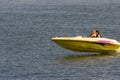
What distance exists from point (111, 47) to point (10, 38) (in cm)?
1342

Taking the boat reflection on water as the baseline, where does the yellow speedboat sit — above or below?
above

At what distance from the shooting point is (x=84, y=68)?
41625 millimetres

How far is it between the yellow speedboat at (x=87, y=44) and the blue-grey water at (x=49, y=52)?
57cm

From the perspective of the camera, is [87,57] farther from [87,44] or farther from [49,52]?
[49,52]

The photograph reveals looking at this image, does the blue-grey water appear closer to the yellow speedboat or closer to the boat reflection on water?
the boat reflection on water

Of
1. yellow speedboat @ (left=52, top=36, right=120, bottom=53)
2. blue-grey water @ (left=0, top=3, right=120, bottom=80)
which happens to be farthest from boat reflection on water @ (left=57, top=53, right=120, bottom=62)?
yellow speedboat @ (left=52, top=36, right=120, bottom=53)

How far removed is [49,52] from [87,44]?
12.8 feet

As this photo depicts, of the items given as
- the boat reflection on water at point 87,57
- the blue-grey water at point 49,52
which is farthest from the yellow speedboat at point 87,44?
the blue-grey water at point 49,52

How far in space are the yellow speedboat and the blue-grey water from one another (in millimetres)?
572

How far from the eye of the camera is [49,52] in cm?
4847

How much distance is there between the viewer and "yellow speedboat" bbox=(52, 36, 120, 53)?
45344mm

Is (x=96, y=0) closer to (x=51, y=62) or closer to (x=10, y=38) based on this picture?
(x=10, y=38)

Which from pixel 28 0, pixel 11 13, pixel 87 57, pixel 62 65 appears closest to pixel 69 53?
pixel 87 57

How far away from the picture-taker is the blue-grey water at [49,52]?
3944 centimetres
